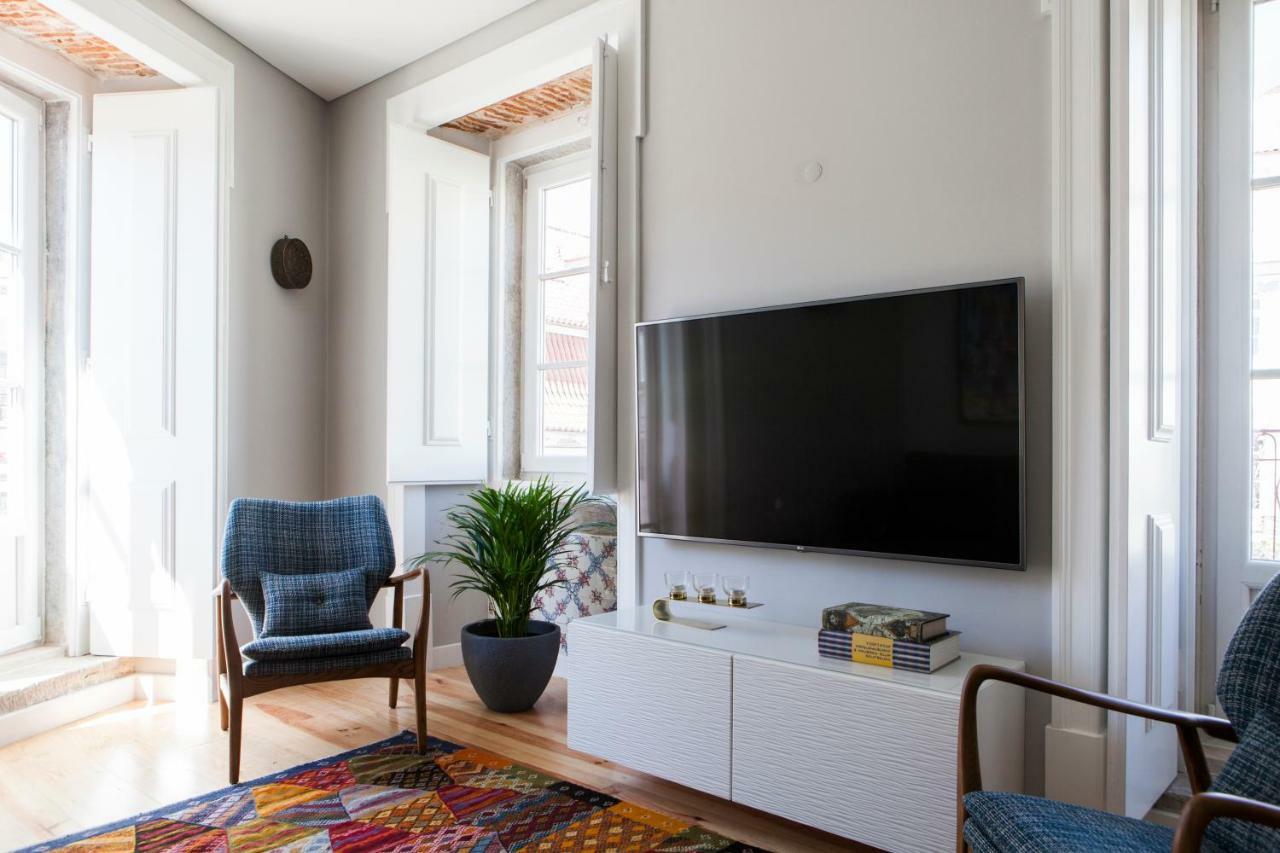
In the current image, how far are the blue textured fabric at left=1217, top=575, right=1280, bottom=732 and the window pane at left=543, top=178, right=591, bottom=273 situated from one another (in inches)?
126

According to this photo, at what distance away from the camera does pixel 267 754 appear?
2910 mm

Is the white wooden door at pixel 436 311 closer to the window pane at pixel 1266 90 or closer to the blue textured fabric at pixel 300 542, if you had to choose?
the blue textured fabric at pixel 300 542

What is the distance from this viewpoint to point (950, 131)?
243 cm

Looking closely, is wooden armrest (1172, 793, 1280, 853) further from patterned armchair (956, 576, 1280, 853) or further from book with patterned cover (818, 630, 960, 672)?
book with patterned cover (818, 630, 960, 672)

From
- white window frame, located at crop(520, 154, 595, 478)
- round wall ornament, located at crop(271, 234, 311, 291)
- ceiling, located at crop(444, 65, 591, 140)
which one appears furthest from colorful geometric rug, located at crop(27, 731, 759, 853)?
ceiling, located at crop(444, 65, 591, 140)

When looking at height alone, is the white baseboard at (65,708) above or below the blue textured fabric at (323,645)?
below

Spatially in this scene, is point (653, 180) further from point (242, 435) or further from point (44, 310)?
point (44, 310)

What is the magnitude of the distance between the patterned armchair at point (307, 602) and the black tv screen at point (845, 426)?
3.23 ft

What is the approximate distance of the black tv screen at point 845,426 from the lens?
2244 mm

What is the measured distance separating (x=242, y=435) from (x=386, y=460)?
0.62 meters

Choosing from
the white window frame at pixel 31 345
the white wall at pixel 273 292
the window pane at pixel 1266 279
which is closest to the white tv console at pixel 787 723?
the window pane at pixel 1266 279

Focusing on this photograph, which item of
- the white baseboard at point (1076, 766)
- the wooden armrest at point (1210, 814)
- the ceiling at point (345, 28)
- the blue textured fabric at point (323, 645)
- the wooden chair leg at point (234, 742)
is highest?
the ceiling at point (345, 28)

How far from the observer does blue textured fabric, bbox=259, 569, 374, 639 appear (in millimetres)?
2943

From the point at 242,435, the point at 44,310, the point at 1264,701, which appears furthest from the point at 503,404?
the point at 1264,701
